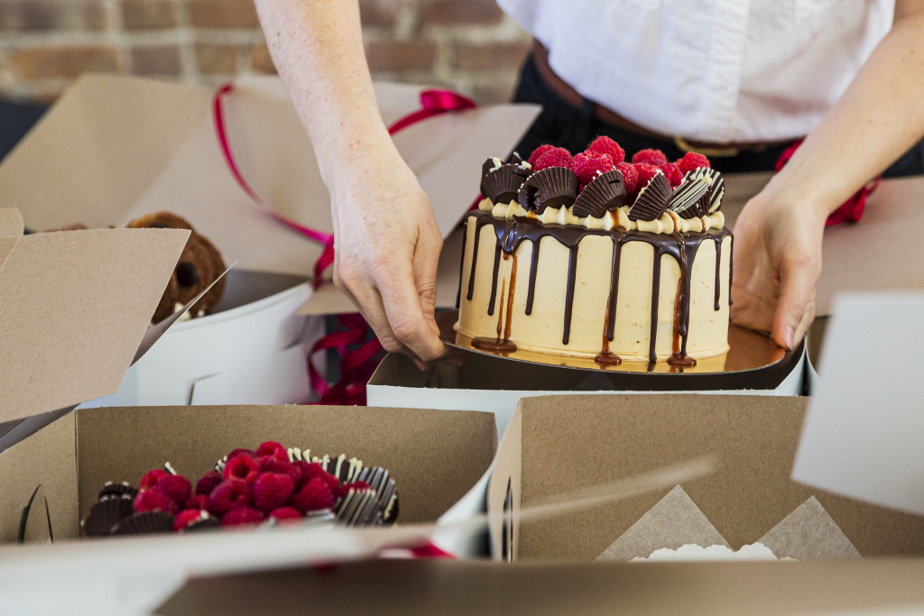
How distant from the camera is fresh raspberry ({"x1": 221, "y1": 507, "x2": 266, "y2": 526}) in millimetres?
433

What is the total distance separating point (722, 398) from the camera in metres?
0.56

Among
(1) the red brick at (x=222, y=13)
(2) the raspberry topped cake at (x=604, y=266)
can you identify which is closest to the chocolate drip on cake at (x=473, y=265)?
(2) the raspberry topped cake at (x=604, y=266)

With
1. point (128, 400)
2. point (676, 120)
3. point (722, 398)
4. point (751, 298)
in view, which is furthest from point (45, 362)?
point (676, 120)

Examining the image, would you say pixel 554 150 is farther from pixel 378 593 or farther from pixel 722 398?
pixel 378 593

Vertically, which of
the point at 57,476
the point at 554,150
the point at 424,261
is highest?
the point at 554,150

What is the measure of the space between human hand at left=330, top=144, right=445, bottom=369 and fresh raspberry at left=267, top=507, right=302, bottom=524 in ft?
0.99

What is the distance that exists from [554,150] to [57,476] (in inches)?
21.0

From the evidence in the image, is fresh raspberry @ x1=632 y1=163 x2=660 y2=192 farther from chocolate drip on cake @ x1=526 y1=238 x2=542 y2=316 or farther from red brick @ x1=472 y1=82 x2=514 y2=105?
red brick @ x1=472 y1=82 x2=514 y2=105

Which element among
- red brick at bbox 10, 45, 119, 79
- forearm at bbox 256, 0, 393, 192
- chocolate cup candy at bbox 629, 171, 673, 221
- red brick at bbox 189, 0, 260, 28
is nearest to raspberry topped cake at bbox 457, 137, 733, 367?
chocolate cup candy at bbox 629, 171, 673, 221

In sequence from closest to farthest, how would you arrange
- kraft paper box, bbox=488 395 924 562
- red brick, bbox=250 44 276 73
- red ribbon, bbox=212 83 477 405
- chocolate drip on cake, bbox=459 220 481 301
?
kraft paper box, bbox=488 395 924 562 < chocolate drip on cake, bbox=459 220 481 301 < red ribbon, bbox=212 83 477 405 < red brick, bbox=250 44 276 73

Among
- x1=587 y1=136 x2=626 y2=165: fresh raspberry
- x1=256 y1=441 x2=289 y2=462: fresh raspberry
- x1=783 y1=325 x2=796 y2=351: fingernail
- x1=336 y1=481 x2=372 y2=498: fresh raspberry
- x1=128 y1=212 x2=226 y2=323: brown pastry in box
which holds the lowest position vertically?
x1=336 y1=481 x2=372 y2=498: fresh raspberry

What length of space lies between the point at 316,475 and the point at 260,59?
4.75 ft

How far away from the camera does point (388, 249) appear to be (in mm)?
745

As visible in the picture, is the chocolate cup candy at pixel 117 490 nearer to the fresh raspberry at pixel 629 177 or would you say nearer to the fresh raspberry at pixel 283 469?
the fresh raspberry at pixel 283 469
